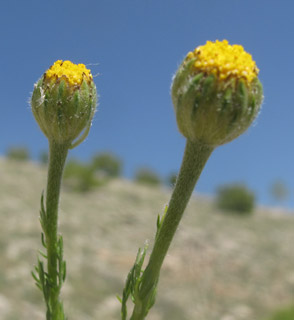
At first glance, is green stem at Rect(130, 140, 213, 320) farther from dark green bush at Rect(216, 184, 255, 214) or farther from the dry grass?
dark green bush at Rect(216, 184, 255, 214)

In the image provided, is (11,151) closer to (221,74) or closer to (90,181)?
(90,181)

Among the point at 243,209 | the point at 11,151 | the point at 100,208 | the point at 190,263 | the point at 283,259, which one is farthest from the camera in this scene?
the point at 11,151

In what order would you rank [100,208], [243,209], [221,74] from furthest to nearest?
[243,209]
[100,208]
[221,74]

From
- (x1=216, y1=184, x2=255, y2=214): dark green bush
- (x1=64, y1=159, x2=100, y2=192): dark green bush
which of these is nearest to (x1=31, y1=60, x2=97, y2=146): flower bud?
(x1=64, y1=159, x2=100, y2=192): dark green bush

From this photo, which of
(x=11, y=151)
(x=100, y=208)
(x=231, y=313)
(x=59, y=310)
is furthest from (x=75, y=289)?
(x=11, y=151)

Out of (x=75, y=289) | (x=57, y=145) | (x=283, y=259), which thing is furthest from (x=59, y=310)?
(x=283, y=259)

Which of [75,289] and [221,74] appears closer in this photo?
[221,74]

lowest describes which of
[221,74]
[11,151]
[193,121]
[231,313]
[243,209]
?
[193,121]

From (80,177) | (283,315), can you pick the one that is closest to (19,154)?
(80,177)

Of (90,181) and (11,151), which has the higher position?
(11,151)
